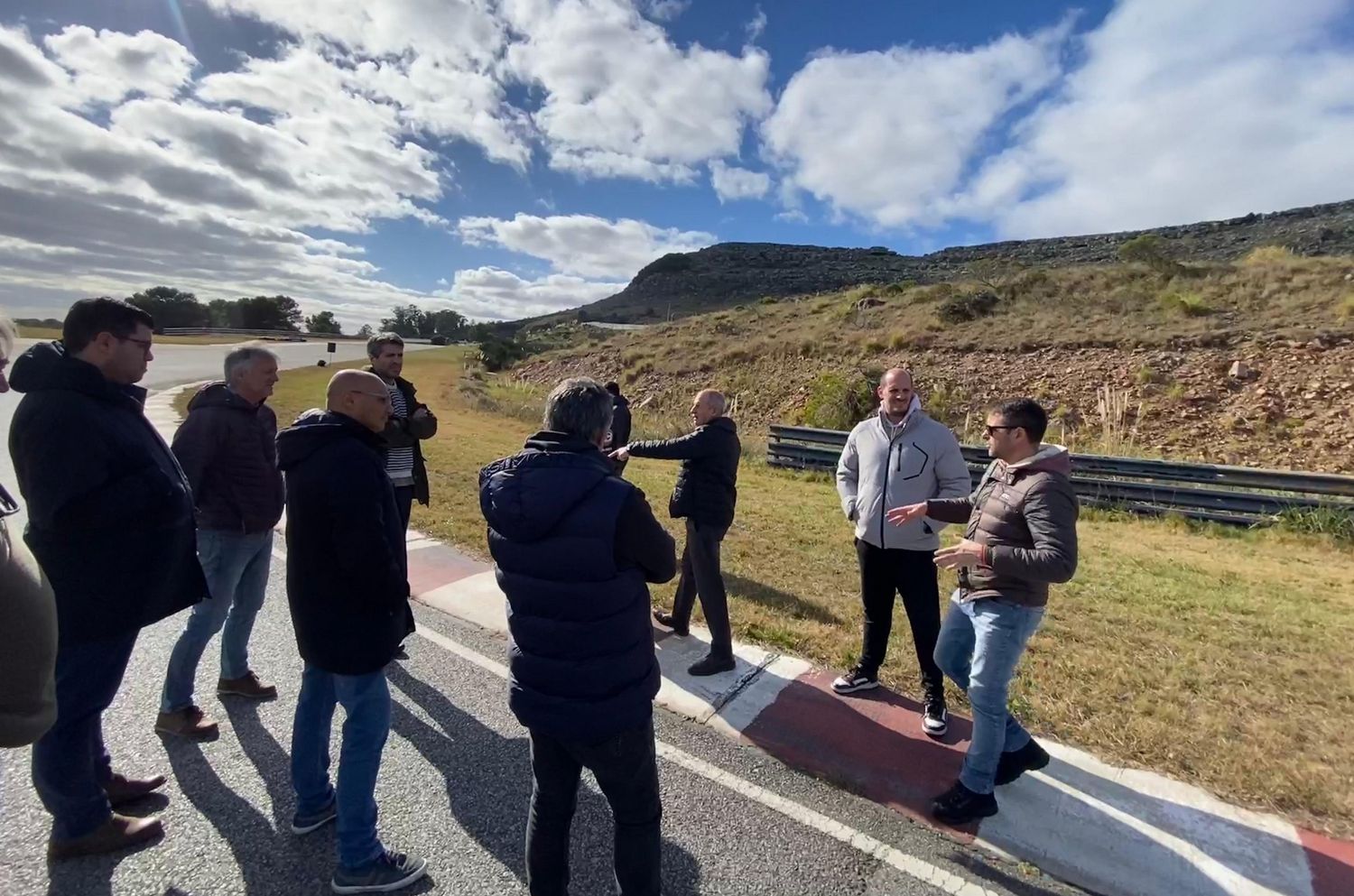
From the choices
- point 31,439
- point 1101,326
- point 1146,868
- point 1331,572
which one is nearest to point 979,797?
point 1146,868

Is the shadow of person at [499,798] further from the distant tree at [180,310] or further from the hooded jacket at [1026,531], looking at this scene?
the distant tree at [180,310]

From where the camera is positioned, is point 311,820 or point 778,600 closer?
point 311,820

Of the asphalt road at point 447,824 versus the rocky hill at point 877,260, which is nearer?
the asphalt road at point 447,824

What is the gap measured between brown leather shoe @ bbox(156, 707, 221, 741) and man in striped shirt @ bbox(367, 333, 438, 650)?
62.5 inches

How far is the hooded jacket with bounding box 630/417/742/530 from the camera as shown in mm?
4160

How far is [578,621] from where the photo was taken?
2.07m

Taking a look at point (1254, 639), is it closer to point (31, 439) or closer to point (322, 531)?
point (322, 531)

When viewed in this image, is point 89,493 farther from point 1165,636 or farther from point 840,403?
point 840,403

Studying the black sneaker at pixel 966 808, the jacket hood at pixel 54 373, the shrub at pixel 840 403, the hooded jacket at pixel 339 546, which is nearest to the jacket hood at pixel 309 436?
the hooded jacket at pixel 339 546

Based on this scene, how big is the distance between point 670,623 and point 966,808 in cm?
245

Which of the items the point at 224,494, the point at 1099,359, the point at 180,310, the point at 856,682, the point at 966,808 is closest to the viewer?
the point at 966,808

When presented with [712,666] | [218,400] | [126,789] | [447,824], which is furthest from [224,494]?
[712,666]

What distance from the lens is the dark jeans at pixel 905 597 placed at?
3.71 m

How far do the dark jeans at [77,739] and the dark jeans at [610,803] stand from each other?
5.64 feet
